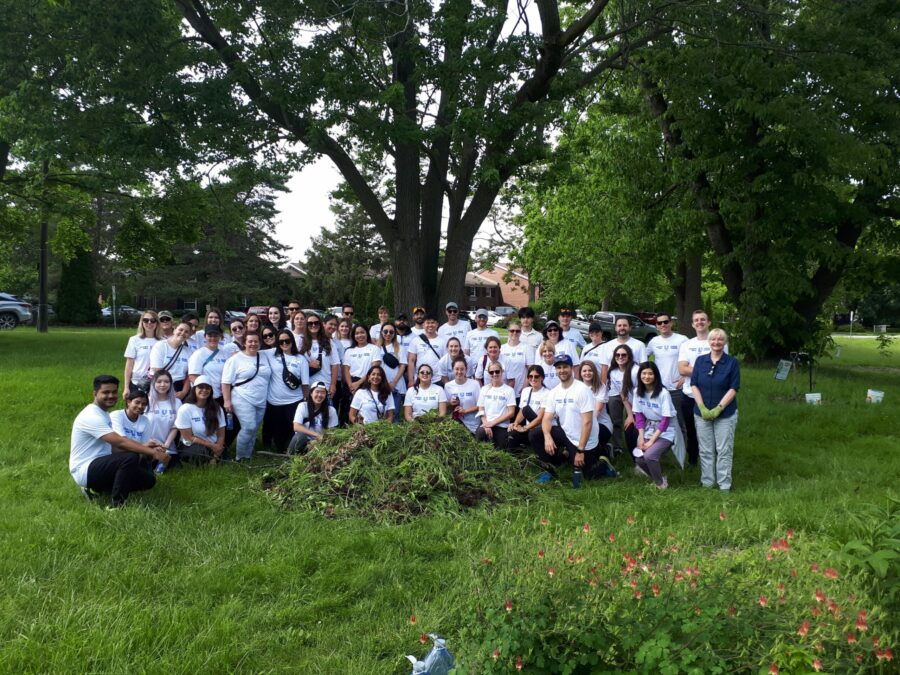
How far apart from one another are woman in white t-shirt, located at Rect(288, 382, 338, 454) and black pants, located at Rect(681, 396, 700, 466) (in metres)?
4.11

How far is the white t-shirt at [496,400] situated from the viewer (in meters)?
7.59

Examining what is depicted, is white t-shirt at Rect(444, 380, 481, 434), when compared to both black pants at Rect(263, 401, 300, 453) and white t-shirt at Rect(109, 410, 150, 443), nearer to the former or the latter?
black pants at Rect(263, 401, 300, 453)

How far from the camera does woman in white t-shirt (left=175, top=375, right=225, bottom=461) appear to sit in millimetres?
7008

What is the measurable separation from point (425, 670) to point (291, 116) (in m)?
10.3

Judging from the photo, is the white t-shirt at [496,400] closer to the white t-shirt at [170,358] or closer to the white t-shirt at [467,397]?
the white t-shirt at [467,397]

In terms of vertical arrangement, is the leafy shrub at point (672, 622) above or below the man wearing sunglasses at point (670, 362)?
below

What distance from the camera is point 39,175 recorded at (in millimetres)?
18797

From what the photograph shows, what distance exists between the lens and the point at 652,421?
7023mm

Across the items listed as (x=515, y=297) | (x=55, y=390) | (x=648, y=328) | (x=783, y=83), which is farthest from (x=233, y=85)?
(x=515, y=297)

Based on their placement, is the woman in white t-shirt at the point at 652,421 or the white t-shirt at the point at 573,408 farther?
the white t-shirt at the point at 573,408

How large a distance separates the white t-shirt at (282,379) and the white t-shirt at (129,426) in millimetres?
1680

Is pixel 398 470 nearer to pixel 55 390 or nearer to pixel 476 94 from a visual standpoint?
pixel 476 94

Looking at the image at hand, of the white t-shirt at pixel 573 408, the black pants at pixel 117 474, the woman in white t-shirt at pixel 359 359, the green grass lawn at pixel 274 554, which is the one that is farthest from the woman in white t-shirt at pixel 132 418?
the white t-shirt at pixel 573 408

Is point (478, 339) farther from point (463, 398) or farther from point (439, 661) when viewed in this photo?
point (439, 661)
